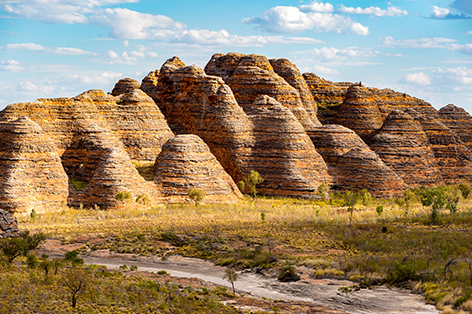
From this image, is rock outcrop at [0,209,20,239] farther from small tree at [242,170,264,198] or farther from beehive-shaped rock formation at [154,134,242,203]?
small tree at [242,170,264,198]

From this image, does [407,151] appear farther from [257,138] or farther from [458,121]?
[458,121]

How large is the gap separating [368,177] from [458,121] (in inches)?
1381

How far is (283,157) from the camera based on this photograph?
67875mm

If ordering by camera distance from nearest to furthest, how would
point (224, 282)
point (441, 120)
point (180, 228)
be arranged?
point (224, 282) → point (180, 228) → point (441, 120)

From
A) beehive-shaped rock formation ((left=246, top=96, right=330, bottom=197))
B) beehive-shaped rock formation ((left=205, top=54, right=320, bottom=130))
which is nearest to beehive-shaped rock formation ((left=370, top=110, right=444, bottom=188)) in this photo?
beehive-shaped rock formation ((left=205, top=54, right=320, bottom=130))

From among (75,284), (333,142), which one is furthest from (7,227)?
(333,142)

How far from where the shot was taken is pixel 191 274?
1518 inches

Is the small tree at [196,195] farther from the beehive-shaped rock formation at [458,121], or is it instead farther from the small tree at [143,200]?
the beehive-shaped rock formation at [458,121]

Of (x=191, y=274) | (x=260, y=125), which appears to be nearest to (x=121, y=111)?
(x=260, y=125)

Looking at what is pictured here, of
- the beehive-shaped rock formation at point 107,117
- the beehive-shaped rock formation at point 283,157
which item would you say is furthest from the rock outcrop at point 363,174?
the beehive-shaped rock formation at point 107,117

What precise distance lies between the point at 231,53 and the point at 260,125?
25.0 metres

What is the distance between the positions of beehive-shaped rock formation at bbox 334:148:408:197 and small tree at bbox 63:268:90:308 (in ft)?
144

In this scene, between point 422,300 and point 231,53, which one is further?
point 231,53

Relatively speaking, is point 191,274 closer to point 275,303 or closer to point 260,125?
point 275,303
